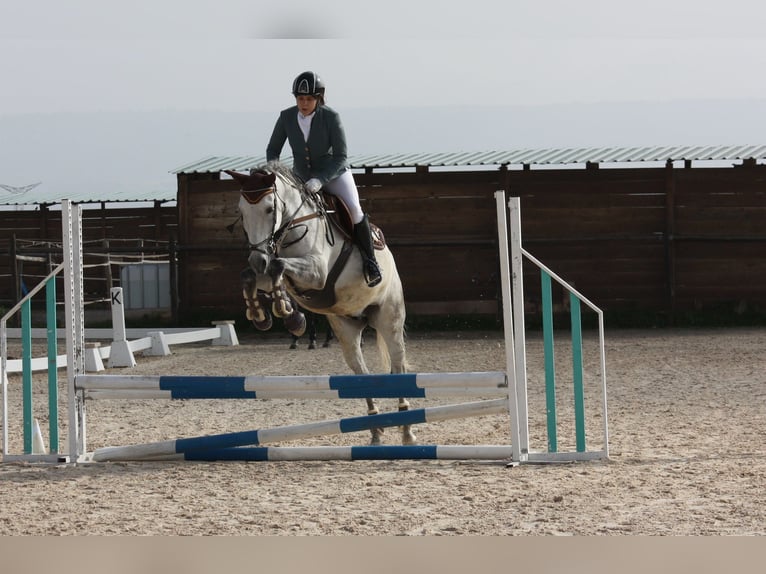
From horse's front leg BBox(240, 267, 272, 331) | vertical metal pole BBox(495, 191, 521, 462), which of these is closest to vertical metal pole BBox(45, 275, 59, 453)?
horse's front leg BBox(240, 267, 272, 331)

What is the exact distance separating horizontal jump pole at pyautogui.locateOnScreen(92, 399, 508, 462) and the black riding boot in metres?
0.95

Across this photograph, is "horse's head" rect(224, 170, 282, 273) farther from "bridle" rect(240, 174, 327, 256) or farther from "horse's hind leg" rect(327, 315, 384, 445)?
"horse's hind leg" rect(327, 315, 384, 445)

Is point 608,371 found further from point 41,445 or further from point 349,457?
point 41,445

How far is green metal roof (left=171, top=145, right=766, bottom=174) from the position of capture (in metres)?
16.3

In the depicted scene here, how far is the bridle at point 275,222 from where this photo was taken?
509 centimetres

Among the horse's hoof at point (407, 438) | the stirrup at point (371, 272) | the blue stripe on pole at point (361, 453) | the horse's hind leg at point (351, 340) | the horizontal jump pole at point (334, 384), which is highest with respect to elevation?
the stirrup at point (371, 272)

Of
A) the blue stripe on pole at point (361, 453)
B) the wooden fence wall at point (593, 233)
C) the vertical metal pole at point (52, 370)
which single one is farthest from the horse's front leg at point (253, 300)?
the wooden fence wall at point (593, 233)

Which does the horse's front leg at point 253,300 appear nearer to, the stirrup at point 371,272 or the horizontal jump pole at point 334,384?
the horizontal jump pole at point 334,384

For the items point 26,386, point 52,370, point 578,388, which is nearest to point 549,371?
point 578,388

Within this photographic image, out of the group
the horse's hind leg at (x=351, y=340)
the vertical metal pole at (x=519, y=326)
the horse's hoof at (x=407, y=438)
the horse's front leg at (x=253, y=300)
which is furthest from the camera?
the horse's hind leg at (x=351, y=340)

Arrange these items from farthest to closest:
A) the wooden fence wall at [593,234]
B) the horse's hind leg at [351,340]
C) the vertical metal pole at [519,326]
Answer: the wooden fence wall at [593,234]
the horse's hind leg at [351,340]
the vertical metal pole at [519,326]

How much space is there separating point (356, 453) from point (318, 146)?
6.06ft

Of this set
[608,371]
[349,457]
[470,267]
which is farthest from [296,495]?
[470,267]

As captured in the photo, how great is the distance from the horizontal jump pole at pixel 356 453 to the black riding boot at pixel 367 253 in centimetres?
113
